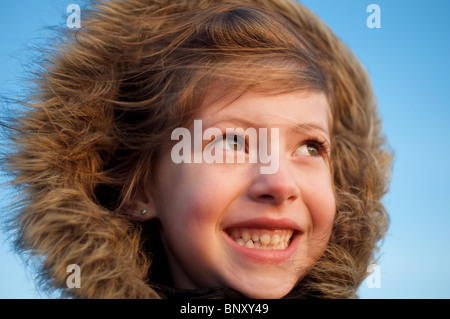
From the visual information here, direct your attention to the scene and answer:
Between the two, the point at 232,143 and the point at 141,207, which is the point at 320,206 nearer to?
the point at 232,143

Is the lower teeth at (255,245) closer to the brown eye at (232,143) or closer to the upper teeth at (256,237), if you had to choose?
the upper teeth at (256,237)

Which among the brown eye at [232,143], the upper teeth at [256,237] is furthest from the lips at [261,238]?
the brown eye at [232,143]

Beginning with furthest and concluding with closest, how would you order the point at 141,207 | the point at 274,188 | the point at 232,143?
1. the point at 141,207
2. the point at 232,143
3. the point at 274,188

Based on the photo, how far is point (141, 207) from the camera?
177cm

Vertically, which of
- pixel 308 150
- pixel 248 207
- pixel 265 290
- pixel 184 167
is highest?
pixel 308 150

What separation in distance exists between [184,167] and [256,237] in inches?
13.9

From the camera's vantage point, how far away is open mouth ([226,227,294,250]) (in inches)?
63.3

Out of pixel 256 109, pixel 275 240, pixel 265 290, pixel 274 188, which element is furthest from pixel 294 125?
pixel 265 290

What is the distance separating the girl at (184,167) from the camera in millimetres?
1558

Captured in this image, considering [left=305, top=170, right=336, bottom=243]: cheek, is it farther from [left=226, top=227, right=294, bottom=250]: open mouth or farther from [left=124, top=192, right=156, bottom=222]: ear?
[left=124, top=192, right=156, bottom=222]: ear

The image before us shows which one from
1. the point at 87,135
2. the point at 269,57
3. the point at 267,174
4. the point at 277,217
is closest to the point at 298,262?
the point at 277,217

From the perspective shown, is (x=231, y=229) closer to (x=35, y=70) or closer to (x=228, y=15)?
(x=228, y=15)

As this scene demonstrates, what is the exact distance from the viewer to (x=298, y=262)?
1.69m

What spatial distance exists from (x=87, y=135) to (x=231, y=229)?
0.65 metres
